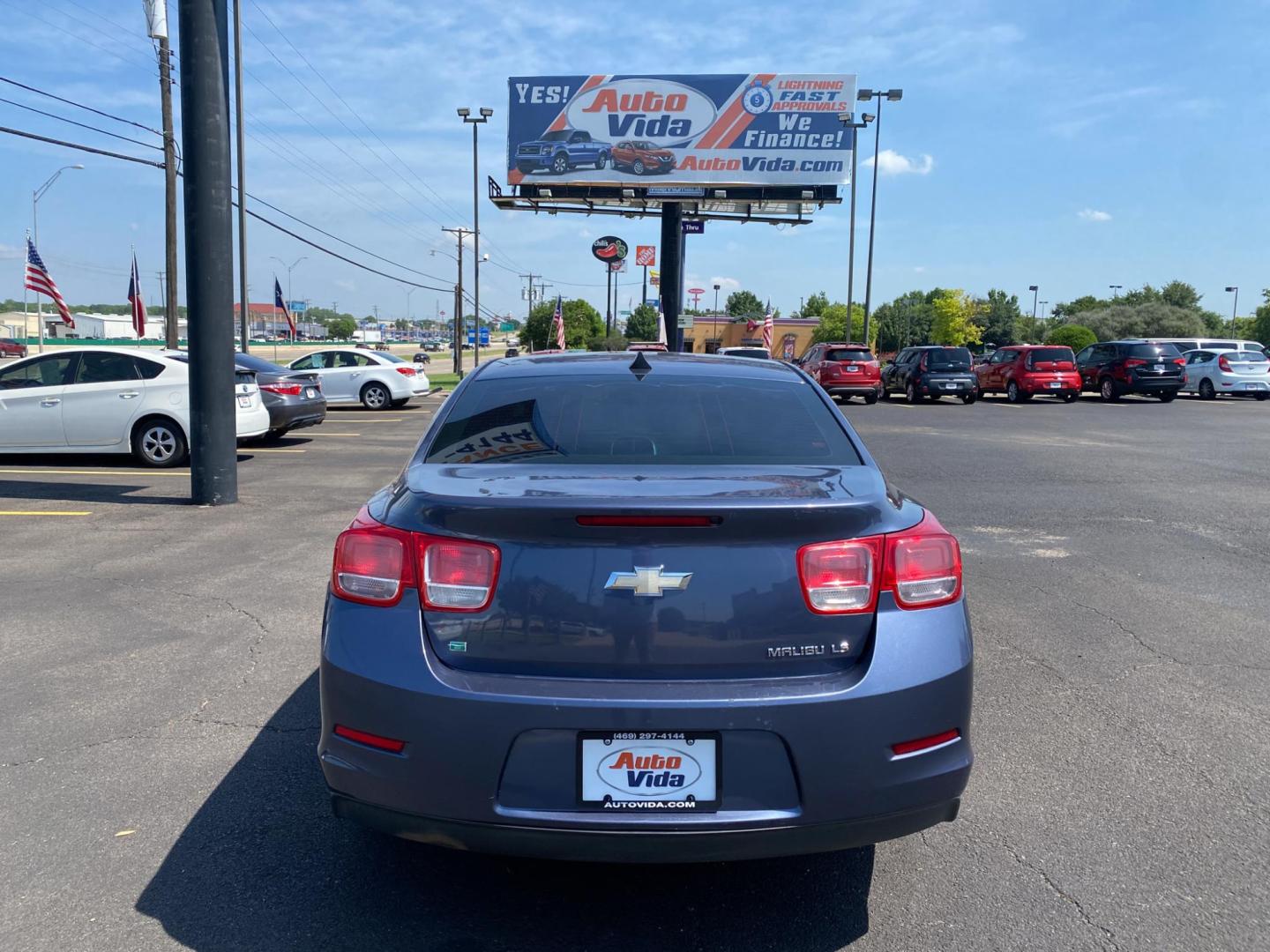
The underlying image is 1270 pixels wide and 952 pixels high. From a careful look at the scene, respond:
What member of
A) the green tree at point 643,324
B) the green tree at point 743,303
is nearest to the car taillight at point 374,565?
the green tree at point 643,324

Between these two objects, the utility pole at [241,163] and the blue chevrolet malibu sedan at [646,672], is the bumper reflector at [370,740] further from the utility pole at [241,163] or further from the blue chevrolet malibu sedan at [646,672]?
the utility pole at [241,163]

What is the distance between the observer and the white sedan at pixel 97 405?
12672mm

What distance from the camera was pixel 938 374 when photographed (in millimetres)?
29031

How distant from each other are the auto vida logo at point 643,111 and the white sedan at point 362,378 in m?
20.5

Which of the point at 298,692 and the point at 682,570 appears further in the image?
the point at 298,692

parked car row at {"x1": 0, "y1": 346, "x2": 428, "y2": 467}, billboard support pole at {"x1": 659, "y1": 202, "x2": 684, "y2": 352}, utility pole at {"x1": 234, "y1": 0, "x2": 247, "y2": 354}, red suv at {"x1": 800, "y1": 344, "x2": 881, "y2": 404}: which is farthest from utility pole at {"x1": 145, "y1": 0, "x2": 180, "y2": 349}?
billboard support pole at {"x1": 659, "y1": 202, "x2": 684, "y2": 352}

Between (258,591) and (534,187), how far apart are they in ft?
126

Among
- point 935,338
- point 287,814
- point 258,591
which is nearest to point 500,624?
point 287,814

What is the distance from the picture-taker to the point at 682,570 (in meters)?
2.75

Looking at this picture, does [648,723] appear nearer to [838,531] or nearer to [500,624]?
[500,624]

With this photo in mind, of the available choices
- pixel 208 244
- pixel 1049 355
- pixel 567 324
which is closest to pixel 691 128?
pixel 1049 355

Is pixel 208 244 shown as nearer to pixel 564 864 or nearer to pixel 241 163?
pixel 564 864

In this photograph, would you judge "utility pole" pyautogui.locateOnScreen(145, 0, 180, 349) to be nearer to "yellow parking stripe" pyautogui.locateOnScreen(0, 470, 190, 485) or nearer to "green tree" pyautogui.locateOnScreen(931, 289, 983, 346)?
"yellow parking stripe" pyautogui.locateOnScreen(0, 470, 190, 485)

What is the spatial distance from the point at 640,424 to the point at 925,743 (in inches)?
59.3
